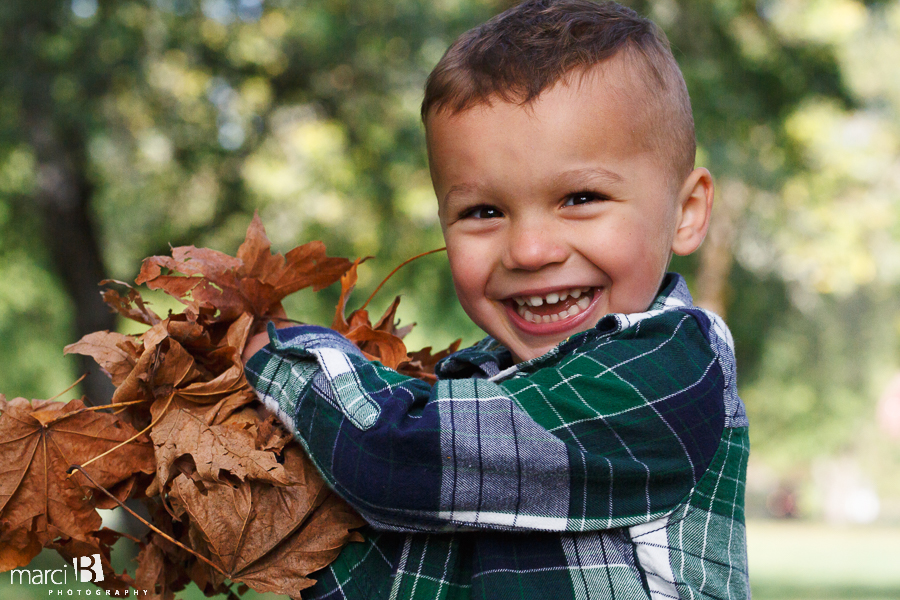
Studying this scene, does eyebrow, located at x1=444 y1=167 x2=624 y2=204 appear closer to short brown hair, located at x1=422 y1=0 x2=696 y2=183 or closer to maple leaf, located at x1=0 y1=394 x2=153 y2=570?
short brown hair, located at x1=422 y1=0 x2=696 y2=183

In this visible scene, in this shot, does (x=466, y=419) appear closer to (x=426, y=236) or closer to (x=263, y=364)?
(x=263, y=364)

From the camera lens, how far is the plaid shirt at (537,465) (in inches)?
55.1

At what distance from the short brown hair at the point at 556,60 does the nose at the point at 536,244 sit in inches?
9.2

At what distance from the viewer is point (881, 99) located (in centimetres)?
1161

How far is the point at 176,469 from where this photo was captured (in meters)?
1.47

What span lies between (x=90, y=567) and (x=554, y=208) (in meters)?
1.10

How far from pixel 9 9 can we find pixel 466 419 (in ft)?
23.3

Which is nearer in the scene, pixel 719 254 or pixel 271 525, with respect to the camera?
pixel 271 525

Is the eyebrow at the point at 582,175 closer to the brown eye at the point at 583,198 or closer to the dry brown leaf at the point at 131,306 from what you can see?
the brown eye at the point at 583,198

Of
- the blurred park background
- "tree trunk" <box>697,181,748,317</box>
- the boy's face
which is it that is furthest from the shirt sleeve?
"tree trunk" <box>697,181,748,317</box>

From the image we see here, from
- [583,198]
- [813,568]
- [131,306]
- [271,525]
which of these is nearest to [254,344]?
[131,306]

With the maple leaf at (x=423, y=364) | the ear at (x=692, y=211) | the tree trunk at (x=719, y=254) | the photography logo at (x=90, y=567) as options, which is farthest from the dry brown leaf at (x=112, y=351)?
the tree trunk at (x=719, y=254)

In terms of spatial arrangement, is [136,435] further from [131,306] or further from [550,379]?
[550,379]

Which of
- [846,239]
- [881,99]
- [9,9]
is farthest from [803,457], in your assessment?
[9,9]
